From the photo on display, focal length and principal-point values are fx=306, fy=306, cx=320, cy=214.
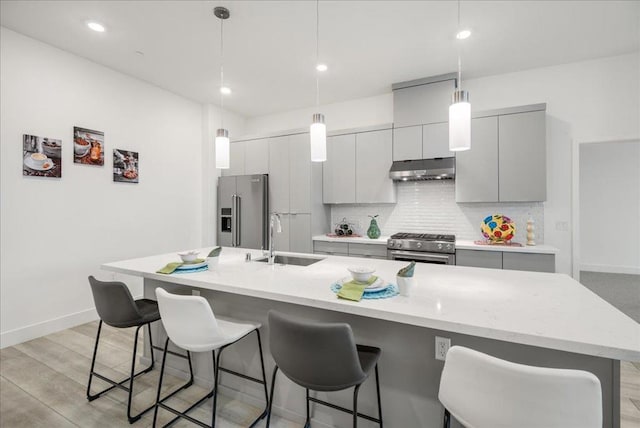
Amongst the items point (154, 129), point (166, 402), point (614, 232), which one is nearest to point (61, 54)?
point (154, 129)

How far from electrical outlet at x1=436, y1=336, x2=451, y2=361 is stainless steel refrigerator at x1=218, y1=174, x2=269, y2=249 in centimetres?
324

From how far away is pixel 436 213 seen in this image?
411 centimetres

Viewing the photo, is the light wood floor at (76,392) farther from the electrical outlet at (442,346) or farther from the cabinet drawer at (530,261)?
the cabinet drawer at (530,261)

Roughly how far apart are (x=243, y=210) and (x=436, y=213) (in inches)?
110

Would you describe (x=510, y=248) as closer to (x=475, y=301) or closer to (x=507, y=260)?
(x=507, y=260)

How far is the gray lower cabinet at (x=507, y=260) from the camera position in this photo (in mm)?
3066

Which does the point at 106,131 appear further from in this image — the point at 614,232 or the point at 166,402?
the point at 614,232

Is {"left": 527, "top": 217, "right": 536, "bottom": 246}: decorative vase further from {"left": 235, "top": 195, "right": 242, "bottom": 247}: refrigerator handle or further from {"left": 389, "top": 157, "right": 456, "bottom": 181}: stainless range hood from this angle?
{"left": 235, "top": 195, "right": 242, "bottom": 247}: refrigerator handle

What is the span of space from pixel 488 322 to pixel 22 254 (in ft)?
13.2

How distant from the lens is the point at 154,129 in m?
4.22

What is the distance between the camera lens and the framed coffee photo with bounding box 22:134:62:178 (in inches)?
119

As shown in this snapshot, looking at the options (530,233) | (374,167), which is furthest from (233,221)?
(530,233)

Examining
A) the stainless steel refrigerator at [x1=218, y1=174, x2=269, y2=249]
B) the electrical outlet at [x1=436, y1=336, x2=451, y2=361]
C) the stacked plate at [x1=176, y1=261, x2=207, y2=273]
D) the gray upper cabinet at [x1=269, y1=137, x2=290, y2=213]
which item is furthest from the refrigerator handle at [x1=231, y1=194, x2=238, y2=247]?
the electrical outlet at [x1=436, y1=336, x2=451, y2=361]

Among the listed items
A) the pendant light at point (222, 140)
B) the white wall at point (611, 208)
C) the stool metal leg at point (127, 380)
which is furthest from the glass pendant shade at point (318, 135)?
the white wall at point (611, 208)
